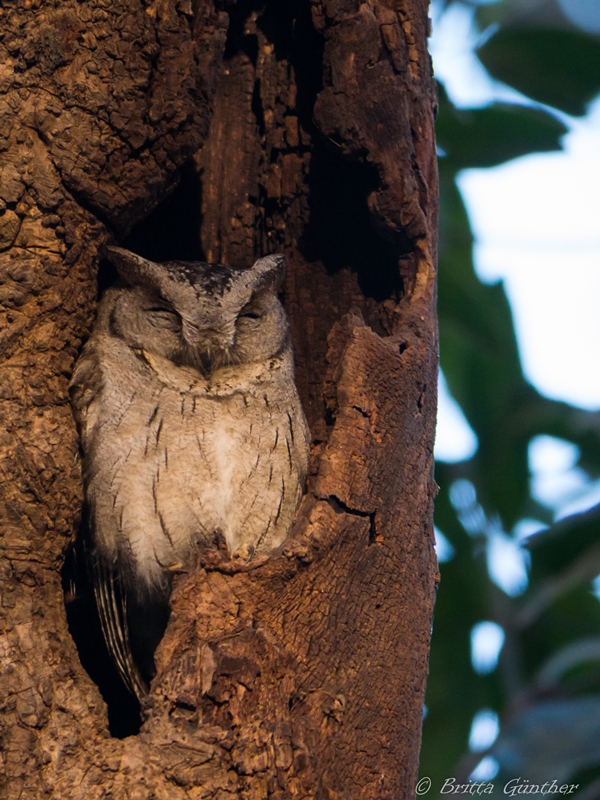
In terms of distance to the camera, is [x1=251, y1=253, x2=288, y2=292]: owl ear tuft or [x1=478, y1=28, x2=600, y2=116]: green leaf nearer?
[x1=251, y1=253, x2=288, y2=292]: owl ear tuft

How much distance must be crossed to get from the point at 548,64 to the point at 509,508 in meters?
1.95

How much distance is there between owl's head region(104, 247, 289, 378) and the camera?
2590 millimetres

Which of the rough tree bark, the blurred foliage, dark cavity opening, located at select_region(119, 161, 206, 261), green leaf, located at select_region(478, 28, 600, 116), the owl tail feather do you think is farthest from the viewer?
green leaf, located at select_region(478, 28, 600, 116)

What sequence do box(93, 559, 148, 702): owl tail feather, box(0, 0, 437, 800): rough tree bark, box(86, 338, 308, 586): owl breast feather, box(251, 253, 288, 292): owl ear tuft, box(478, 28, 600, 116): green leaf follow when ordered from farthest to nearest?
box(478, 28, 600, 116): green leaf < box(251, 253, 288, 292): owl ear tuft < box(93, 559, 148, 702): owl tail feather < box(86, 338, 308, 586): owl breast feather < box(0, 0, 437, 800): rough tree bark

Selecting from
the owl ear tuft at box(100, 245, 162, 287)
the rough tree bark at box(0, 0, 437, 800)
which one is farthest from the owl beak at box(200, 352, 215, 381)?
the rough tree bark at box(0, 0, 437, 800)

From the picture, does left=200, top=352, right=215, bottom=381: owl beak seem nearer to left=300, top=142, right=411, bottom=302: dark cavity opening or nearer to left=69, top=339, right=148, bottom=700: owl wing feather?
left=69, top=339, right=148, bottom=700: owl wing feather

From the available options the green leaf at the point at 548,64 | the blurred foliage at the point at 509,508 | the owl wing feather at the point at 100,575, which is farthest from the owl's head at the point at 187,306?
the green leaf at the point at 548,64

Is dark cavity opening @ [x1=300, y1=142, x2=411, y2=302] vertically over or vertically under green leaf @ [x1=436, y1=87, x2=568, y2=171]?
under

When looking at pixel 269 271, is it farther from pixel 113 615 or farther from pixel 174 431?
pixel 113 615

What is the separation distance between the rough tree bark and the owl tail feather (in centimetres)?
47

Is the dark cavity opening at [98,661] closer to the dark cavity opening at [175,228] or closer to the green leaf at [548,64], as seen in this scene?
the dark cavity opening at [175,228]

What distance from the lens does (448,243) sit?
437cm

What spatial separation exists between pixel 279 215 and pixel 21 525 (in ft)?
4.46

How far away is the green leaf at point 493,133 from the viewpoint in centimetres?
367
